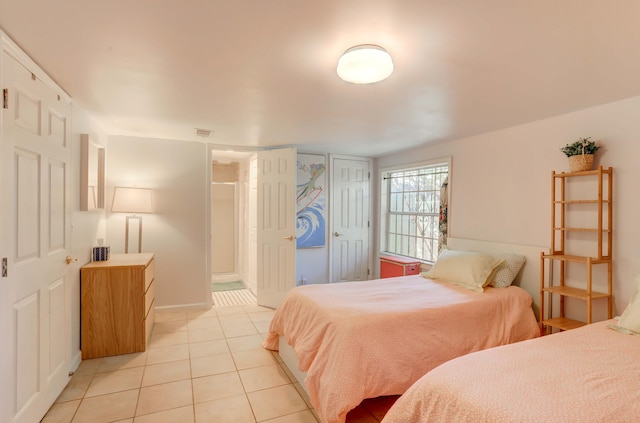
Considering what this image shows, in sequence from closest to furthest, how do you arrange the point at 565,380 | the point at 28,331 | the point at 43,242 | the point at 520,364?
the point at 565,380, the point at 520,364, the point at 28,331, the point at 43,242

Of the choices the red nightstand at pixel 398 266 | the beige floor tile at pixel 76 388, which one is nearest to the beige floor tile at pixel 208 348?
the beige floor tile at pixel 76 388

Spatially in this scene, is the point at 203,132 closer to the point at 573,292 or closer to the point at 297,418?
the point at 297,418

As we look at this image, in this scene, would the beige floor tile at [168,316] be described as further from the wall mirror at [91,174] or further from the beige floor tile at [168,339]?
the wall mirror at [91,174]

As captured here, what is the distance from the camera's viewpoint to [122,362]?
2.88 meters

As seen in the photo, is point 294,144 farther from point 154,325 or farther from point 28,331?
point 28,331

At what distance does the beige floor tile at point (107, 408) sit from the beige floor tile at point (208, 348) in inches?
27.3

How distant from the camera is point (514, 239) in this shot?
332 cm

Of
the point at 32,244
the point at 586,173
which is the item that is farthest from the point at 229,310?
the point at 586,173

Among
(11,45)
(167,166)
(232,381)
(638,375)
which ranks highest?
(11,45)

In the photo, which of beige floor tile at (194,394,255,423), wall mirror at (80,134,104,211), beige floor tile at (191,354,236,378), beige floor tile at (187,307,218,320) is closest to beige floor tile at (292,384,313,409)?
beige floor tile at (194,394,255,423)

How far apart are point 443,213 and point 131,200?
3.69 meters

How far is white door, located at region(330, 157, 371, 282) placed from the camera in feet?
16.9

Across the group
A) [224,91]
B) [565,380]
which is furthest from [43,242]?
[565,380]

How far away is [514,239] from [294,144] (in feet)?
9.09
